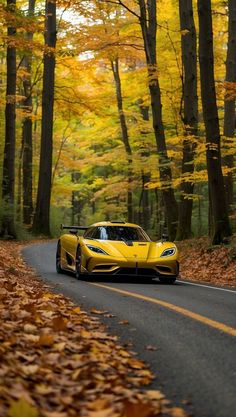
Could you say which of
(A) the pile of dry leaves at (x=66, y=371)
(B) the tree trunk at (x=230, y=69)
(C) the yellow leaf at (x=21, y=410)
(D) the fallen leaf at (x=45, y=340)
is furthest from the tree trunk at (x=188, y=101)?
(C) the yellow leaf at (x=21, y=410)

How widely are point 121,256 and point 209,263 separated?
4.54 m

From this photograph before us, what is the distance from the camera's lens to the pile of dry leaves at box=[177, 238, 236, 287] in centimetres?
1303

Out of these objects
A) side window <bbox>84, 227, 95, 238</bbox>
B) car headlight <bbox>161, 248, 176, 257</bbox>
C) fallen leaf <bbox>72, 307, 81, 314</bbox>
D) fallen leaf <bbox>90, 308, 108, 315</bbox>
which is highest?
side window <bbox>84, 227, 95, 238</bbox>

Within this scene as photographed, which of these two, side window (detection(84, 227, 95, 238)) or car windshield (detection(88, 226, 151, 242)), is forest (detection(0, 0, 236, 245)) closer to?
car windshield (detection(88, 226, 151, 242))

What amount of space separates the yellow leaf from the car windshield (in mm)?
8547

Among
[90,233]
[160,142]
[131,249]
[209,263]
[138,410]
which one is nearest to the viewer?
[138,410]

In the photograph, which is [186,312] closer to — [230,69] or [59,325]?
[59,325]

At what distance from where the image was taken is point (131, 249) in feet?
35.6

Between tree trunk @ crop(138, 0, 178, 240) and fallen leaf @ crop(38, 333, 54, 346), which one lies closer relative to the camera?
fallen leaf @ crop(38, 333, 54, 346)

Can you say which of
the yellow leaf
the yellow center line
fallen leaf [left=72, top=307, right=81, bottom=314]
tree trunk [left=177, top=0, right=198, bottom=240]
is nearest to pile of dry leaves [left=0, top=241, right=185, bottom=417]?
the yellow leaf

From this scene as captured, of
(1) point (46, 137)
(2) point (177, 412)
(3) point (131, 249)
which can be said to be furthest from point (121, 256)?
(1) point (46, 137)

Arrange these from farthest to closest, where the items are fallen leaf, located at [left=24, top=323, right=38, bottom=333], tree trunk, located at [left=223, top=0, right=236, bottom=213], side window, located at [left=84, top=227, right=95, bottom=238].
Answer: tree trunk, located at [left=223, top=0, right=236, bottom=213] < side window, located at [left=84, top=227, right=95, bottom=238] < fallen leaf, located at [left=24, top=323, right=38, bottom=333]

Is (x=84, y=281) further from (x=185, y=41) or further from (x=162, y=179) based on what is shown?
(x=185, y=41)

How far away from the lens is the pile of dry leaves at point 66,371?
315 centimetres
